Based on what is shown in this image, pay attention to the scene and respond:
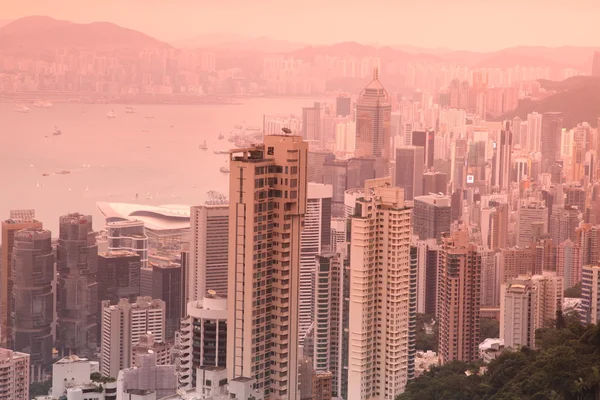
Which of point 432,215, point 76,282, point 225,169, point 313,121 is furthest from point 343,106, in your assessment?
point 225,169

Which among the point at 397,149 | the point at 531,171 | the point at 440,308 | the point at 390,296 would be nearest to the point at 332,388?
the point at 390,296

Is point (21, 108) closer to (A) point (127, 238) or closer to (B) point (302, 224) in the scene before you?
(A) point (127, 238)

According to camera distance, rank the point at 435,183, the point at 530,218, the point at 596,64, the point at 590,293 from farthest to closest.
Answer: the point at 435,183 → the point at 530,218 → the point at 596,64 → the point at 590,293

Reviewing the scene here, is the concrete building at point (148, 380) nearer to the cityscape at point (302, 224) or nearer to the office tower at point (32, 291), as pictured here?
the cityscape at point (302, 224)

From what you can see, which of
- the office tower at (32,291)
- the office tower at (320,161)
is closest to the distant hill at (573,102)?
the office tower at (320,161)

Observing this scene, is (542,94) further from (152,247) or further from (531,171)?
(152,247)
